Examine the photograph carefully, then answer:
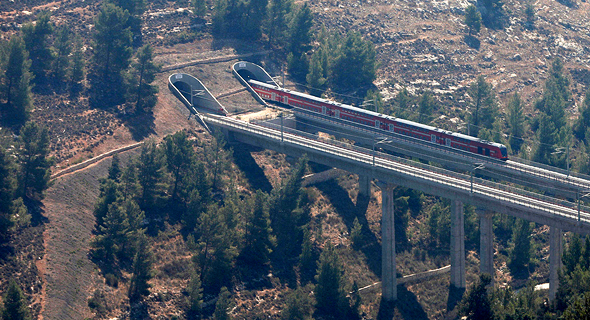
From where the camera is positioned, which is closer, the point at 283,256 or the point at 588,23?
the point at 283,256

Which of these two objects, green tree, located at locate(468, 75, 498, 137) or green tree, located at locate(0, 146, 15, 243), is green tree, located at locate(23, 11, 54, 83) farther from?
green tree, located at locate(468, 75, 498, 137)

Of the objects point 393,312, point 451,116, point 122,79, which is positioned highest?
point 122,79

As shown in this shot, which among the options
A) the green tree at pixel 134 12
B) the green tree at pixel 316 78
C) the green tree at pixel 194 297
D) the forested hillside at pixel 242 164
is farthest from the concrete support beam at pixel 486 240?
the green tree at pixel 134 12

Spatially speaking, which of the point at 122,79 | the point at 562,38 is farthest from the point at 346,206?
the point at 562,38

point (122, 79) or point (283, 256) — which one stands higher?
point (122, 79)

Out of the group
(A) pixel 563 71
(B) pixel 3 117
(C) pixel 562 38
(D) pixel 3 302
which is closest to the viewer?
(D) pixel 3 302

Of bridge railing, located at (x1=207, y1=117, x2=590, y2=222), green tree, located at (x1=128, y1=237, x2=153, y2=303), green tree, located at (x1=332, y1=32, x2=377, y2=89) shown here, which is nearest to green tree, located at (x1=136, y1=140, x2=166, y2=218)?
green tree, located at (x1=128, y1=237, x2=153, y2=303)

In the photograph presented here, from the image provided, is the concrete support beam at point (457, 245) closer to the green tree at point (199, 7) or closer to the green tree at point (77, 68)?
the green tree at point (77, 68)

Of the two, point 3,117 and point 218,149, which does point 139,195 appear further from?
point 3,117
